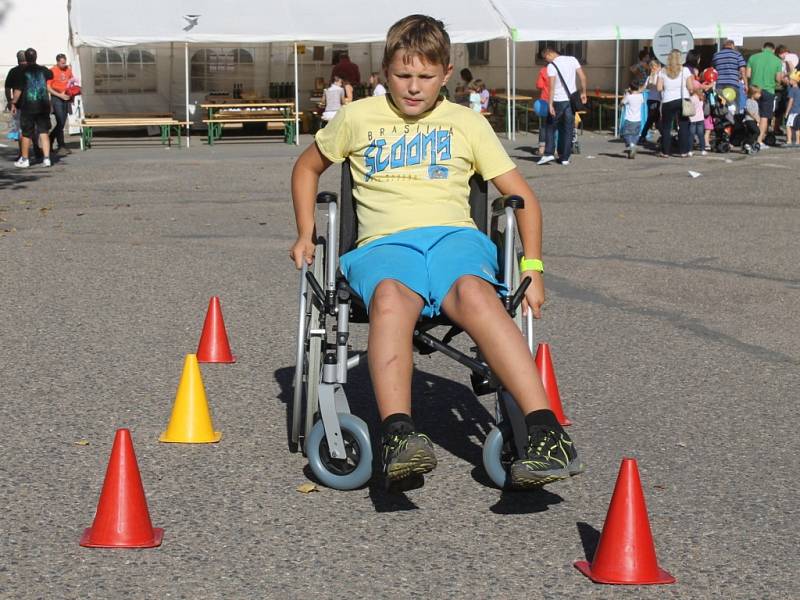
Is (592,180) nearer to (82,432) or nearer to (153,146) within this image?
(153,146)

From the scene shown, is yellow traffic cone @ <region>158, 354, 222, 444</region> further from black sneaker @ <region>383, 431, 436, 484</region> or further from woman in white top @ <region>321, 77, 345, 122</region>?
woman in white top @ <region>321, 77, 345, 122</region>

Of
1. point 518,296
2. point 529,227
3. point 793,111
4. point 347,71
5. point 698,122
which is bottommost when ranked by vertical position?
point 518,296

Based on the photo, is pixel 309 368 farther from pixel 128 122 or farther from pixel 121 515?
pixel 128 122

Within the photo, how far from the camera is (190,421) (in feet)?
17.8

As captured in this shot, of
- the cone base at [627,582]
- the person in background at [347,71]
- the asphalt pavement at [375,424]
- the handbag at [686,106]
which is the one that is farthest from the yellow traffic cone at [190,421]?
the person in background at [347,71]

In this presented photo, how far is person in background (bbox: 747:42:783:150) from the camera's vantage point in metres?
22.2

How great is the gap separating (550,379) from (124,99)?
21270mm

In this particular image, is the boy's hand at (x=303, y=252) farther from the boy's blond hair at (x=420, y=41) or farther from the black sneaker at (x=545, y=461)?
the black sneaker at (x=545, y=461)

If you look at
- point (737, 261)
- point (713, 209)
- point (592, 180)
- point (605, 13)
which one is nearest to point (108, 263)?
point (737, 261)

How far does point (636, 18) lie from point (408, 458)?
2040 centimetres

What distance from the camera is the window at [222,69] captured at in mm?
26516

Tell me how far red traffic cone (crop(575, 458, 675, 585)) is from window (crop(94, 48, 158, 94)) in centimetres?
2270

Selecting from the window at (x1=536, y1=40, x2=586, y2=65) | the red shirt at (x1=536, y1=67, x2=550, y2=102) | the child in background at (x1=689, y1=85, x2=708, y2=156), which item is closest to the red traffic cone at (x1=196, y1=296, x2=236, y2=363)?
the red shirt at (x1=536, y1=67, x2=550, y2=102)

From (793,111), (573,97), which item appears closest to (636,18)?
(793,111)
